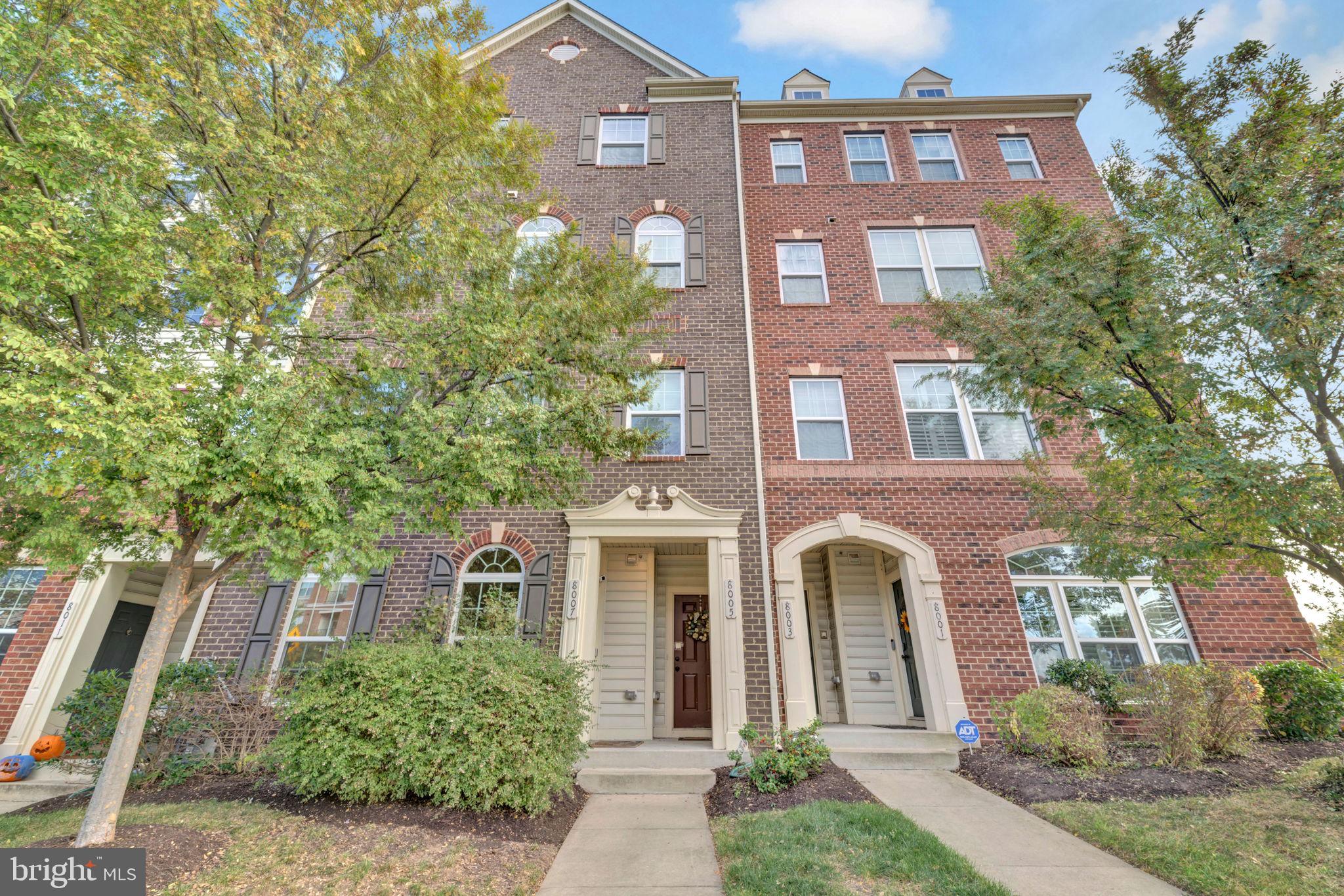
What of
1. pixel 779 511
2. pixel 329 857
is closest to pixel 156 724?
pixel 329 857

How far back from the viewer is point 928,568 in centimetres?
805

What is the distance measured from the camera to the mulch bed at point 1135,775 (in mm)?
5469

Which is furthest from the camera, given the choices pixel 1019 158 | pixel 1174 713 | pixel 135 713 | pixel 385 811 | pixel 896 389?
pixel 1019 158

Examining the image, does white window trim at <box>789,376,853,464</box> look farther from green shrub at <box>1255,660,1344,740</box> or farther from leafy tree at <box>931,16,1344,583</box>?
green shrub at <box>1255,660,1344,740</box>

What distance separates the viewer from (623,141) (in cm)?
1135

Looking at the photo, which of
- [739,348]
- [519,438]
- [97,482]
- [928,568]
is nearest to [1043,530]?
[928,568]

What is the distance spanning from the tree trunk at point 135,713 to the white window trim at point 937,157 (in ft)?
43.9

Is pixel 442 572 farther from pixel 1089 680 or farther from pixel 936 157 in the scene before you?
pixel 936 157

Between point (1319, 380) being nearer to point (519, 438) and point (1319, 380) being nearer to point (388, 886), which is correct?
point (519, 438)

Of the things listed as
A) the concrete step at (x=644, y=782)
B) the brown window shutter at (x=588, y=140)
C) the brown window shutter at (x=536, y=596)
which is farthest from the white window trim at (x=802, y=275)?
the concrete step at (x=644, y=782)

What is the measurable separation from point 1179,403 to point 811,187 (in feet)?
27.3

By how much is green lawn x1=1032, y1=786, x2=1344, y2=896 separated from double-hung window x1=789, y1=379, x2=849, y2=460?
17.1 feet

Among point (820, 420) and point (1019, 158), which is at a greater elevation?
point (1019, 158)

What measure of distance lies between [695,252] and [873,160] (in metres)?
4.99
